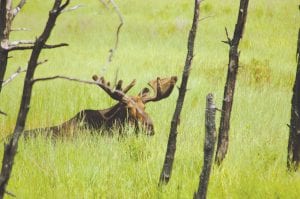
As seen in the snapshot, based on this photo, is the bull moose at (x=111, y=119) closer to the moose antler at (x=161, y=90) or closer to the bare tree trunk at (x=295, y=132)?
the moose antler at (x=161, y=90)

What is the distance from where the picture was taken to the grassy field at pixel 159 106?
11.0ft

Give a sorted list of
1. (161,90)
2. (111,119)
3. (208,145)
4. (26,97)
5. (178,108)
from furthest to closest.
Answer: (161,90) < (111,119) < (178,108) < (208,145) < (26,97)

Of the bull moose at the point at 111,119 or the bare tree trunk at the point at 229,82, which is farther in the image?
the bull moose at the point at 111,119

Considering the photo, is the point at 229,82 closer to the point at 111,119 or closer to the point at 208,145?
the point at 111,119

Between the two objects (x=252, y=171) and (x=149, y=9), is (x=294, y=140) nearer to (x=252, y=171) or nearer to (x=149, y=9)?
(x=252, y=171)

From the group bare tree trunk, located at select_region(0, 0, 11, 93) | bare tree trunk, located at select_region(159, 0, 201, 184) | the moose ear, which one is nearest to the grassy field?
bare tree trunk, located at select_region(159, 0, 201, 184)

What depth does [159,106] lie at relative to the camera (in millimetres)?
5961

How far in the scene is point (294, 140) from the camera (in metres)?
3.87

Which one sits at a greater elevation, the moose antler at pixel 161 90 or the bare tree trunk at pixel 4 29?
the bare tree trunk at pixel 4 29

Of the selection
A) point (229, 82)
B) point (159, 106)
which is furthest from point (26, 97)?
point (159, 106)

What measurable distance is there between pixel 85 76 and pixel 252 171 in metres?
4.93

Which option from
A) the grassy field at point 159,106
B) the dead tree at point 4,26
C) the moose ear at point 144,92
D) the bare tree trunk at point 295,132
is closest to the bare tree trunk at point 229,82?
the grassy field at point 159,106

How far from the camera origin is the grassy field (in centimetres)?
336

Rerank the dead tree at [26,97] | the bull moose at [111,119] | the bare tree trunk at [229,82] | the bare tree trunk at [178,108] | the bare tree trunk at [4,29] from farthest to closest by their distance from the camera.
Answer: the bull moose at [111,119]
the bare tree trunk at [229,82]
the bare tree trunk at [178,108]
the bare tree trunk at [4,29]
the dead tree at [26,97]
